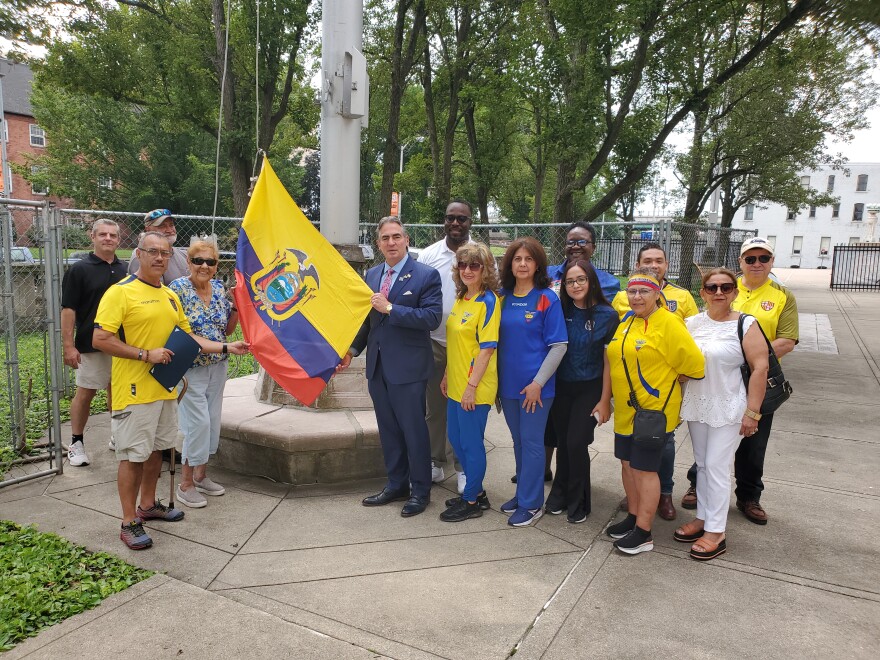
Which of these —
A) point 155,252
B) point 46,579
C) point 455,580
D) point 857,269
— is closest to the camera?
point 46,579

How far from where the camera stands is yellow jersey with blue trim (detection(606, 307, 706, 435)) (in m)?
3.45

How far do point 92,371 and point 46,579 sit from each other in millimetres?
2090

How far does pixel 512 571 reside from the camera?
3.44 meters

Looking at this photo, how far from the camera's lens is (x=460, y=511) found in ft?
13.5

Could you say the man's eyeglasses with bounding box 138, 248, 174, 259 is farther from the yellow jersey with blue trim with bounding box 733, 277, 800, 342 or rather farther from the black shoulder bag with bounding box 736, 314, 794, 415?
the yellow jersey with blue trim with bounding box 733, 277, 800, 342

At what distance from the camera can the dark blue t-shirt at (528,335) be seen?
151 inches

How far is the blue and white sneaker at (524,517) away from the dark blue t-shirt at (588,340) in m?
0.89

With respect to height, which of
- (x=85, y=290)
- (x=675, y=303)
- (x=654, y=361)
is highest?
(x=675, y=303)

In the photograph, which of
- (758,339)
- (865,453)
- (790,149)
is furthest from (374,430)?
(790,149)

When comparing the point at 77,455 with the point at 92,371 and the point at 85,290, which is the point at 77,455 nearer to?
the point at 92,371

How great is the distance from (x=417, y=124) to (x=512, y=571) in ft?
71.8

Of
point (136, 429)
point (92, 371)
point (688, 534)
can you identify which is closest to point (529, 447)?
point (688, 534)

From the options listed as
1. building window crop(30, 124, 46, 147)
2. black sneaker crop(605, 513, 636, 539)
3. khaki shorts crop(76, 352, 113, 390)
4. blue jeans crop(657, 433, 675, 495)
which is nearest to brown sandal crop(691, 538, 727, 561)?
black sneaker crop(605, 513, 636, 539)

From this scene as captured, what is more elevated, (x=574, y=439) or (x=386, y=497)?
(x=574, y=439)
